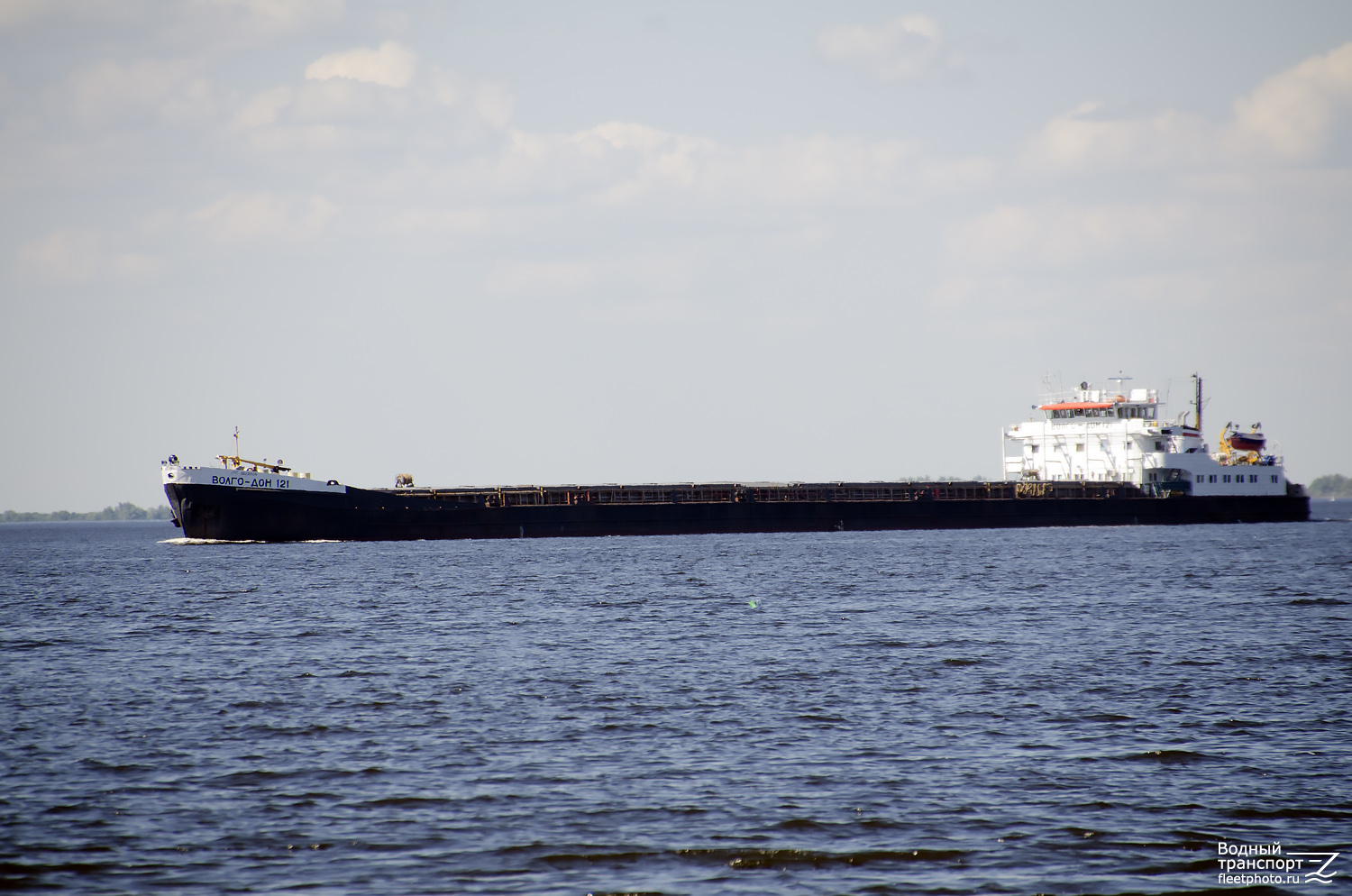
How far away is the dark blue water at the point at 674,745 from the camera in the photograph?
1195 cm

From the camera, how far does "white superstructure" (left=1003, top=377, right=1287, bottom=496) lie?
87.2 m

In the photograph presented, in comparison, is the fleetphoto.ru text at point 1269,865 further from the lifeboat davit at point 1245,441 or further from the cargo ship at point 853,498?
the lifeboat davit at point 1245,441

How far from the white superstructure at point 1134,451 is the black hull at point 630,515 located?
62.6 inches

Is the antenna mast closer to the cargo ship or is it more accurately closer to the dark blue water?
the cargo ship

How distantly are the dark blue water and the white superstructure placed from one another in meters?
51.1

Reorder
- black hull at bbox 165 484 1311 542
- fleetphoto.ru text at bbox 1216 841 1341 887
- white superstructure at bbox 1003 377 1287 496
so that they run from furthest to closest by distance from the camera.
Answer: white superstructure at bbox 1003 377 1287 496, black hull at bbox 165 484 1311 542, fleetphoto.ru text at bbox 1216 841 1341 887

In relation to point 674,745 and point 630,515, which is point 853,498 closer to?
point 630,515

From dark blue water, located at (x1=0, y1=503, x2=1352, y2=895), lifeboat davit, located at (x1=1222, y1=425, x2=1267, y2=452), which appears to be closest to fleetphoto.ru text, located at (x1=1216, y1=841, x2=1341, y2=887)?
dark blue water, located at (x1=0, y1=503, x2=1352, y2=895)

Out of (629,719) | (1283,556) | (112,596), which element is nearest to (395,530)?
(112,596)

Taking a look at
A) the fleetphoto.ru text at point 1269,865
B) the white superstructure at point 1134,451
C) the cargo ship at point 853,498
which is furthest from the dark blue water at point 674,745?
the white superstructure at point 1134,451

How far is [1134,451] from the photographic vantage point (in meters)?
87.6

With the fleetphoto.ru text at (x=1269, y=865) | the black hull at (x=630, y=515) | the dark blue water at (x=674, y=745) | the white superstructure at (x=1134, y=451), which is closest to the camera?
the fleetphoto.ru text at (x=1269, y=865)

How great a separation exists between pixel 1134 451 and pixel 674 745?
3101 inches

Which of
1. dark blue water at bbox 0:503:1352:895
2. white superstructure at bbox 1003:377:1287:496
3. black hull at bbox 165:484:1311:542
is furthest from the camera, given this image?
white superstructure at bbox 1003:377:1287:496
